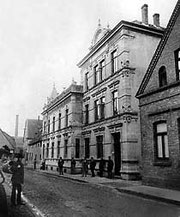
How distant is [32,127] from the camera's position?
72125mm

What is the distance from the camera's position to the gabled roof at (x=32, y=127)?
69312mm

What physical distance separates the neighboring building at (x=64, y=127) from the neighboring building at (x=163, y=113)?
14015mm

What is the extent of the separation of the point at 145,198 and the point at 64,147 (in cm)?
2135

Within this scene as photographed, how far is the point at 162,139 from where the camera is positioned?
51.8ft

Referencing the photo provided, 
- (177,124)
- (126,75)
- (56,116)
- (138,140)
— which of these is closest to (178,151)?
(177,124)

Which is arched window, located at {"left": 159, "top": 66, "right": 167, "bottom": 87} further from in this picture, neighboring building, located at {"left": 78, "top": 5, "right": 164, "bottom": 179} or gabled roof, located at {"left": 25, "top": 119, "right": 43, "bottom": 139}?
gabled roof, located at {"left": 25, "top": 119, "right": 43, "bottom": 139}

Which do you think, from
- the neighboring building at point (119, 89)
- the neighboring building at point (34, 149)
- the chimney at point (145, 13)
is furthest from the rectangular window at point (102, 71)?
the neighboring building at point (34, 149)

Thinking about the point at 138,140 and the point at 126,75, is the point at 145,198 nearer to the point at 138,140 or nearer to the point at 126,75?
the point at 138,140

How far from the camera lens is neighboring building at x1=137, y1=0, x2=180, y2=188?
14.7m

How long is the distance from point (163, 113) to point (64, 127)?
19.6 meters

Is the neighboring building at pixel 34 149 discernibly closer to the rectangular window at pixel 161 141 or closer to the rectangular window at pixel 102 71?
the rectangular window at pixel 102 71

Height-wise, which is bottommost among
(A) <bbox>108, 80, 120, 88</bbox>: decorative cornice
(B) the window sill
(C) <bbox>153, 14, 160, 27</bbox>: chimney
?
(B) the window sill

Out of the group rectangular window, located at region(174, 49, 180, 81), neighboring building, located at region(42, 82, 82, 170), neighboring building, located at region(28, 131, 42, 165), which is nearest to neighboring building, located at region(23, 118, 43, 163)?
neighboring building, located at region(28, 131, 42, 165)

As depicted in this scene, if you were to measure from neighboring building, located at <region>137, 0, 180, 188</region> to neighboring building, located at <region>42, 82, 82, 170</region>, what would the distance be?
14.0 meters
